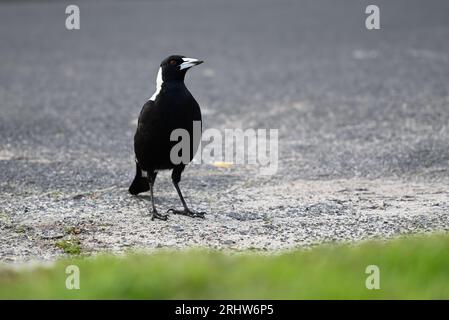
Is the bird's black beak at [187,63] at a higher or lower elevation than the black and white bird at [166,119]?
higher

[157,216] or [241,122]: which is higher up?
[241,122]

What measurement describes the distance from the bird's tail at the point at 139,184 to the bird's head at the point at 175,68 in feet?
3.45

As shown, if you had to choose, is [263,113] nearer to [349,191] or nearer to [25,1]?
[349,191]

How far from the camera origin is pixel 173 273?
4.92 m

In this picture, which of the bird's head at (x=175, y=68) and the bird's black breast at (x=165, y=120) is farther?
the bird's head at (x=175, y=68)

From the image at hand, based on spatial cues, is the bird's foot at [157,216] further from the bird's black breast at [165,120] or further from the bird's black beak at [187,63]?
the bird's black beak at [187,63]

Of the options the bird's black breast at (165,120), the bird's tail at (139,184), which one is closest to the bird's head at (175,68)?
the bird's black breast at (165,120)

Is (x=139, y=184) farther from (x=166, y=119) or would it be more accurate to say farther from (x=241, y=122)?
(x=241, y=122)

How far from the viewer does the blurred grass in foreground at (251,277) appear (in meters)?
4.77

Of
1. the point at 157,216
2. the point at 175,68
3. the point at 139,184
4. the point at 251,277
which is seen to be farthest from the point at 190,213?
the point at 251,277

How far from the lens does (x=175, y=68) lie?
7508mm

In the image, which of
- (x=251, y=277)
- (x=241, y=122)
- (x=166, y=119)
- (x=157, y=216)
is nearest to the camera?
(x=251, y=277)

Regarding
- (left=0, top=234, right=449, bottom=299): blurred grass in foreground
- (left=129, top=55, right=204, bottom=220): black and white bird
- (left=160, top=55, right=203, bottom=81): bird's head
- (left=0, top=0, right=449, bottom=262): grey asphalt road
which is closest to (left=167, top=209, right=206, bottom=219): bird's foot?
(left=129, top=55, right=204, bottom=220): black and white bird

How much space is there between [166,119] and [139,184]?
1102mm
